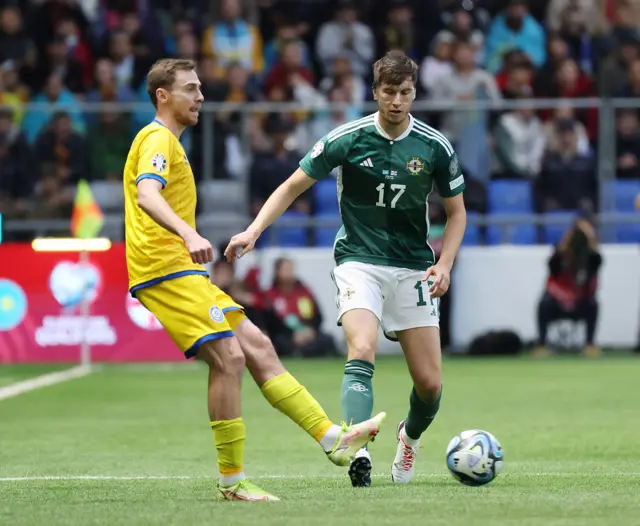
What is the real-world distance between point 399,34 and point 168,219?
50.2 ft

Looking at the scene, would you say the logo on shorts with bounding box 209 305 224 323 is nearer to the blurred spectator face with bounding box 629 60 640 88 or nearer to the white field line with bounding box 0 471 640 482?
the white field line with bounding box 0 471 640 482

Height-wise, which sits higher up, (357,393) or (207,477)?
(357,393)

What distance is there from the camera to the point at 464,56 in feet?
67.9

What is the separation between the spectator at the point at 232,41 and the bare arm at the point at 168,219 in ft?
47.1

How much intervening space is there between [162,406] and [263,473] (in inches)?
201

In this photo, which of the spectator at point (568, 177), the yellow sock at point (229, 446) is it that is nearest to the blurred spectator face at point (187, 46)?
the spectator at point (568, 177)

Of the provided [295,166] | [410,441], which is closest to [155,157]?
[410,441]

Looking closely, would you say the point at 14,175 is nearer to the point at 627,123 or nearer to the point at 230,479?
the point at 627,123

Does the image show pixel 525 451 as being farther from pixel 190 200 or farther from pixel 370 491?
pixel 190 200

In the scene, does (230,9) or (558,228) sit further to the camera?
(230,9)

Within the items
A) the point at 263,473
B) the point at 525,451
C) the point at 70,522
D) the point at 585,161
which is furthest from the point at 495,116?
the point at 70,522

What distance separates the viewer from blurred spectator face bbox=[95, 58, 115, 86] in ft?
68.2

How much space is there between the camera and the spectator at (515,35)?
73.5 ft

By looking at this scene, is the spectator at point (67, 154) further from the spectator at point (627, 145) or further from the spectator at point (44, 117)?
the spectator at point (627, 145)
